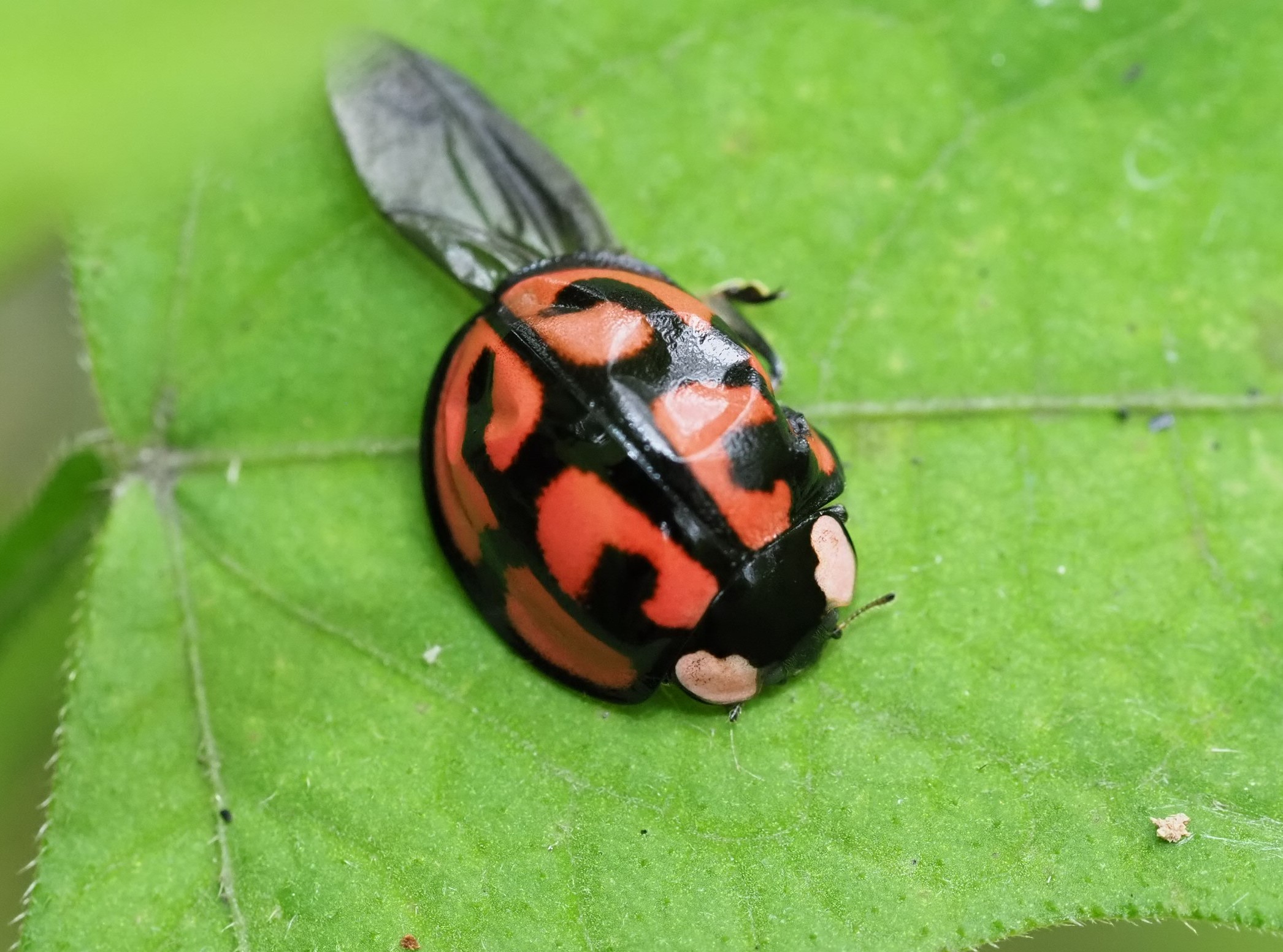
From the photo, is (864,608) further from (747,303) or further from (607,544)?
(747,303)

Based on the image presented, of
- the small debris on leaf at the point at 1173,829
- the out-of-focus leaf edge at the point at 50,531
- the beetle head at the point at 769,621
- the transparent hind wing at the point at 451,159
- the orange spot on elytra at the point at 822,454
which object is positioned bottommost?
the small debris on leaf at the point at 1173,829

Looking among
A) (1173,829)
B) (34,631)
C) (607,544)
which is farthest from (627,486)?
(34,631)

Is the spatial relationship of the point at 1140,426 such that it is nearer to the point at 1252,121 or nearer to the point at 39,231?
the point at 1252,121

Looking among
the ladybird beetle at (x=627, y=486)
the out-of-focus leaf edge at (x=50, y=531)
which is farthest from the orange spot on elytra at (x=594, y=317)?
the out-of-focus leaf edge at (x=50, y=531)

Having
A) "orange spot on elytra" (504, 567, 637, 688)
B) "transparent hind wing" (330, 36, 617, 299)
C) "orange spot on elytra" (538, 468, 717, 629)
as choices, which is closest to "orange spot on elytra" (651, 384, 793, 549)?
"orange spot on elytra" (538, 468, 717, 629)

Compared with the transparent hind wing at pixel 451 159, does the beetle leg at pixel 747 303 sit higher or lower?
lower

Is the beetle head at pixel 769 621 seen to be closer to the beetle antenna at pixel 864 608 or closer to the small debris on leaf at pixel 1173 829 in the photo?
the beetle antenna at pixel 864 608
